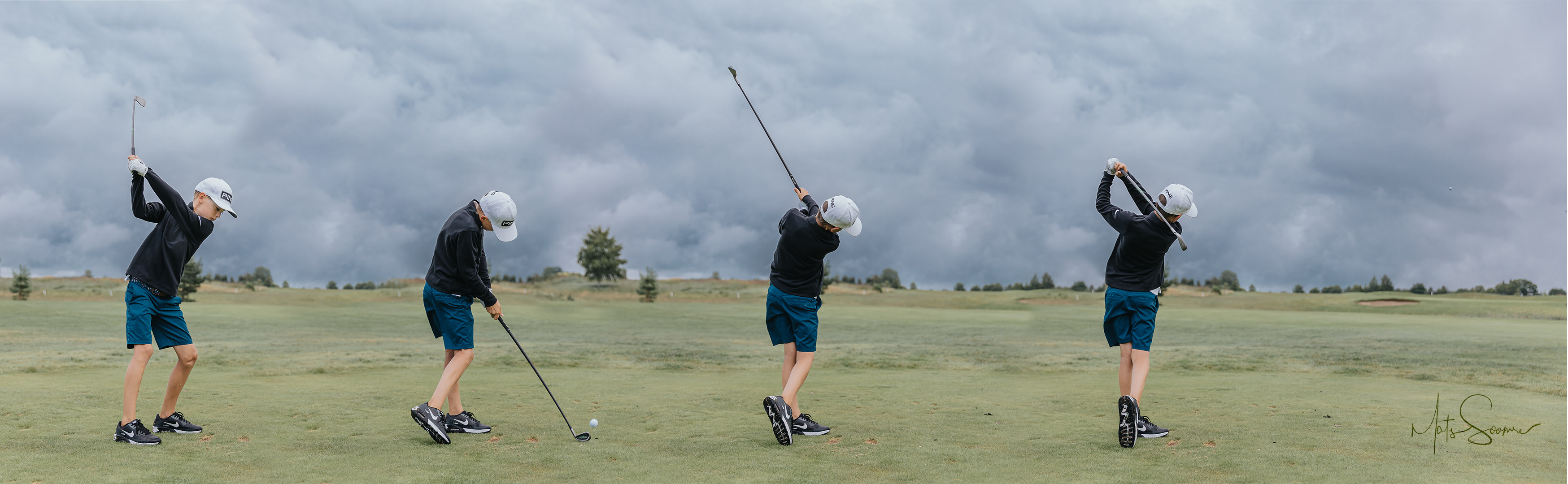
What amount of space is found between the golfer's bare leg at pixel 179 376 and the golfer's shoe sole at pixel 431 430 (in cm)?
202

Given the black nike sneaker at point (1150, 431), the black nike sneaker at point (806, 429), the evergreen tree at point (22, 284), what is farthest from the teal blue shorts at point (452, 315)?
the evergreen tree at point (22, 284)

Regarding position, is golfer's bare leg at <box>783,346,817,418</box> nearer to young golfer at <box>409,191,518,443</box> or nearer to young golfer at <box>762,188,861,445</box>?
young golfer at <box>762,188,861,445</box>

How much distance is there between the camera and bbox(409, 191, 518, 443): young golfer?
22.2 ft

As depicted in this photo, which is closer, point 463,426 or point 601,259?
point 463,426

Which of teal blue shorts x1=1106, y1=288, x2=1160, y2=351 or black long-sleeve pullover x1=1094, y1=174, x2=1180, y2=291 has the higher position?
black long-sleeve pullover x1=1094, y1=174, x2=1180, y2=291

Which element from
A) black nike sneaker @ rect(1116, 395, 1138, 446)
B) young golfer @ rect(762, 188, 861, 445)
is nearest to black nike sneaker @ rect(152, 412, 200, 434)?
young golfer @ rect(762, 188, 861, 445)

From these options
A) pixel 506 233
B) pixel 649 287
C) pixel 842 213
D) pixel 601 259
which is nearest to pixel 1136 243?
pixel 842 213

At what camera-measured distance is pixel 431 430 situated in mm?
6727

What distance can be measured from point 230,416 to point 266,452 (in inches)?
78.4

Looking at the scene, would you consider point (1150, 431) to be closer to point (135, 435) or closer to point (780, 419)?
point (780, 419)

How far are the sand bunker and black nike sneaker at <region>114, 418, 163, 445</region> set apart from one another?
168 feet

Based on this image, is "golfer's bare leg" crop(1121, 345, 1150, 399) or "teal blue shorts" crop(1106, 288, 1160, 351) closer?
"golfer's bare leg" crop(1121, 345, 1150, 399)

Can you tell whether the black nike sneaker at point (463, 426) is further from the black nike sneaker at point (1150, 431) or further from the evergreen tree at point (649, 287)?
the evergreen tree at point (649, 287)

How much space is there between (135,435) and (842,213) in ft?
18.2
